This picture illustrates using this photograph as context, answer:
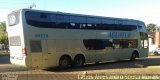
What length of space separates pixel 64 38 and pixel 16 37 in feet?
10.9

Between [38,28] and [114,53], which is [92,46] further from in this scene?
[38,28]

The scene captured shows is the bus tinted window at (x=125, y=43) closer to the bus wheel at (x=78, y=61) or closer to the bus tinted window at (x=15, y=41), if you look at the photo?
the bus wheel at (x=78, y=61)

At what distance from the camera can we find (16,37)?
69.0 feet

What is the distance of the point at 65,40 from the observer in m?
23.0

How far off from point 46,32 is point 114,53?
25.6 feet

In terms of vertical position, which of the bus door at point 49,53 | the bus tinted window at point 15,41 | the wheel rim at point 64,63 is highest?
the bus tinted window at point 15,41

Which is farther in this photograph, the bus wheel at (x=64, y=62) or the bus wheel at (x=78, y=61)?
the bus wheel at (x=78, y=61)

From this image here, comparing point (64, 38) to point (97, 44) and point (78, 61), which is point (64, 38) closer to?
point (78, 61)

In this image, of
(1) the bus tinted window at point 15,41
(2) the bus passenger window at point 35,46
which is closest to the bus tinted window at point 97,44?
(2) the bus passenger window at point 35,46

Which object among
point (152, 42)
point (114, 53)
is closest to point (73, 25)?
point (114, 53)

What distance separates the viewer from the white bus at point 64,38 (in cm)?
2058

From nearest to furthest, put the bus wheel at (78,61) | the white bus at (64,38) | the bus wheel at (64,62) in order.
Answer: the white bus at (64,38) < the bus wheel at (64,62) < the bus wheel at (78,61)

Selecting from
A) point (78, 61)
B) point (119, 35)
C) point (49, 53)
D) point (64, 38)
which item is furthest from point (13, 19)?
point (119, 35)

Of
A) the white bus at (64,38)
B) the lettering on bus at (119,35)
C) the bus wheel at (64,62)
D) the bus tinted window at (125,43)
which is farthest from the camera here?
the bus tinted window at (125,43)
